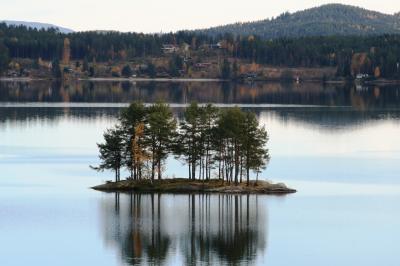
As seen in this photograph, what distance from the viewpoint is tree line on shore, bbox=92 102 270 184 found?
93.5 metres

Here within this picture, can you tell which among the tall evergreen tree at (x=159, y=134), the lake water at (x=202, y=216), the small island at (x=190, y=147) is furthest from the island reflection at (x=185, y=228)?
the tall evergreen tree at (x=159, y=134)

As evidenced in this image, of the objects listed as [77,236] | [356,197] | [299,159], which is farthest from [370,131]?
[77,236]

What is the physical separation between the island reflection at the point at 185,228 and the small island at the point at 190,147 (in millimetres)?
2530

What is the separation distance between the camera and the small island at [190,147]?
9281 centimetres

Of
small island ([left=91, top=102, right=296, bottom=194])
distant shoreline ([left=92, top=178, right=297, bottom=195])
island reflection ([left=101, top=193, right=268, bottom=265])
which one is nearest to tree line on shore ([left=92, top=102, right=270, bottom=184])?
small island ([left=91, top=102, right=296, bottom=194])

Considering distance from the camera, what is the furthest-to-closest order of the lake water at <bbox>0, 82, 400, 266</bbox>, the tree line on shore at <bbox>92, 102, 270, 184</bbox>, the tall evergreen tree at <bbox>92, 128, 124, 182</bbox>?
1. the tall evergreen tree at <bbox>92, 128, 124, 182</bbox>
2. the tree line on shore at <bbox>92, 102, 270, 184</bbox>
3. the lake water at <bbox>0, 82, 400, 266</bbox>

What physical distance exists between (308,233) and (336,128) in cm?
9232

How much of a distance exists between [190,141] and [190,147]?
649 mm

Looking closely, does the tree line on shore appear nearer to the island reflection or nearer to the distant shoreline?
the distant shoreline

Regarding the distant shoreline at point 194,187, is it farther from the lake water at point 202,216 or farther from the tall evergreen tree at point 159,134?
the tall evergreen tree at point 159,134

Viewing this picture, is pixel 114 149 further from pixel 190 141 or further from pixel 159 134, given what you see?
pixel 190 141

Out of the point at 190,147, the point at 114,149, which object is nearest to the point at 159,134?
the point at 190,147

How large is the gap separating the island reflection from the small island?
8.30ft

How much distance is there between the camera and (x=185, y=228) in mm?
77688
